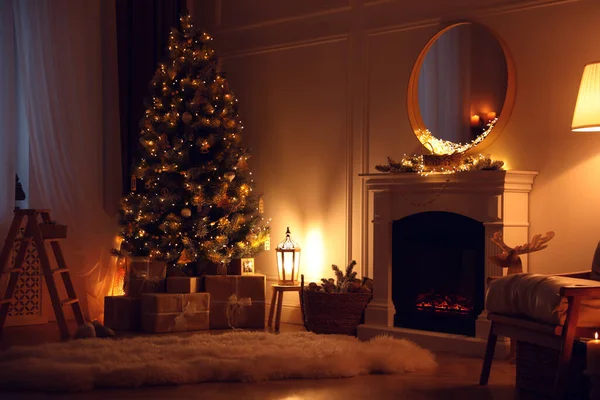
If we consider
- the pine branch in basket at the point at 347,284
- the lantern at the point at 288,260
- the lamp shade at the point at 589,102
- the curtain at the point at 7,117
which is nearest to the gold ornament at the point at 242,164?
the lantern at the point at 288,260

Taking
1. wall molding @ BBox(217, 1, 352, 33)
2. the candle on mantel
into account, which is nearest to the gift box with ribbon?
wall molding @ BBox(217, 1, 352, 33)

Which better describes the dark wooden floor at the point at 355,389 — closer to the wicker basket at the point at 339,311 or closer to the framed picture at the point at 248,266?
the wicker basket at the point at 339,311

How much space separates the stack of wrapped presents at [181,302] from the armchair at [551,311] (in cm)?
272

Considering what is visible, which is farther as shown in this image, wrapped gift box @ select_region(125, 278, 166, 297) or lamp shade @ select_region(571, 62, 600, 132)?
wrapped gift box @ select_region(125, 278, 166, 297)

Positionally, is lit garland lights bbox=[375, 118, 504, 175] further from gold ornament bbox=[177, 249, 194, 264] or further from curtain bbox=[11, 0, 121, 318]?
curtain bbox=[11, 0, 121, 318]

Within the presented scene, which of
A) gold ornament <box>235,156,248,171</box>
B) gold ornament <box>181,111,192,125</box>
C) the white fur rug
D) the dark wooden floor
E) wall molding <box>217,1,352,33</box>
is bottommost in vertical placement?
the dark wooden floor

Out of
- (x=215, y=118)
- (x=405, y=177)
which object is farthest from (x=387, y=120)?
(x=215, y=118)

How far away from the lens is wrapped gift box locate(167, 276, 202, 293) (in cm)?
671

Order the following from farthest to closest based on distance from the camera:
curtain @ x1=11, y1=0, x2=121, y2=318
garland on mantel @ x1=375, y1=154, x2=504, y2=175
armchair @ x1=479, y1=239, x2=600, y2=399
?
1. curtain @ x1=11, y1=0, x2=121, y2=318
2. garland on mantel @ x1=375, y1=154, x2=504, y2=175
3. armchair @ x1=479, y1=239, x2=600, y2=399

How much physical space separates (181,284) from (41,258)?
105 centimetres

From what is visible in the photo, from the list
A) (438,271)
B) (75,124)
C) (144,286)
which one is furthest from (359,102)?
(75,124)

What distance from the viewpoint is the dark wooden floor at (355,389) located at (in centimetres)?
424

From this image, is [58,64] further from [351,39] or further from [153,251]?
[351,39]

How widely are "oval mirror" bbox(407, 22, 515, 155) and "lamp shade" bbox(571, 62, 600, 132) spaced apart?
844 mm
